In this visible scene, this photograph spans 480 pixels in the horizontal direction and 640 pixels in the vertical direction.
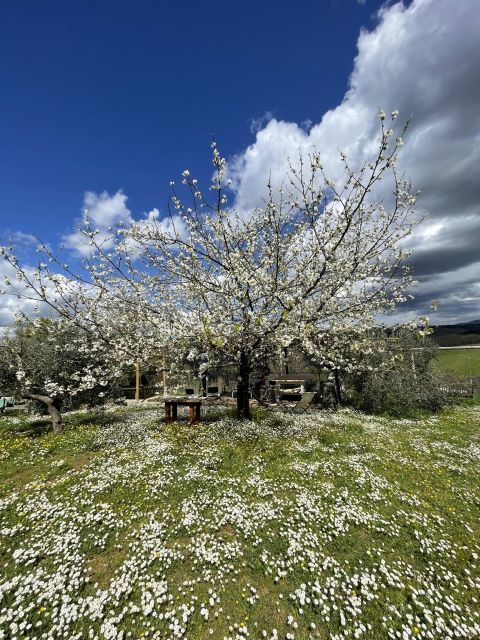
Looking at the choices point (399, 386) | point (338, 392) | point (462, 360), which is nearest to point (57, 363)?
point (338, 392)

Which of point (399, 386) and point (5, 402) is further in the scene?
point (5, 402)

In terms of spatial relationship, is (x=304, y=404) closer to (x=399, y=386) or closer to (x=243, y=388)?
(x=399, y=386)

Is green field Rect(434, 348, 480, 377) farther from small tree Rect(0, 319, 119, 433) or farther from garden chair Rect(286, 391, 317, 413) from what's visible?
small tree Rect(0, 319, 119, 433)

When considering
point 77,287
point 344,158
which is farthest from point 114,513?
point 344,158

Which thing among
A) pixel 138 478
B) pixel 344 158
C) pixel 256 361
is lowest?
pixel 138 478

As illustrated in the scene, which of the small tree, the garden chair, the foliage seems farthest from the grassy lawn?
the foliage

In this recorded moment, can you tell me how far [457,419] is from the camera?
56.5ft

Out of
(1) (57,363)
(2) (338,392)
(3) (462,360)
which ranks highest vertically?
(1) (57,363)

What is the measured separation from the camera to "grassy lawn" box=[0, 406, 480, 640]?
14.9 ft

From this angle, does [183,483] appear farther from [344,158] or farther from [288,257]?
[344,158]

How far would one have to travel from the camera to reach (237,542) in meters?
6.08

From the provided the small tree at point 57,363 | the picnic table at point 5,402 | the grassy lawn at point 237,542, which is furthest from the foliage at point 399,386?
the picnic table at point 5,402

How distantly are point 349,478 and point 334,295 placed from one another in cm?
632

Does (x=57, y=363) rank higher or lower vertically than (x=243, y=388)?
higher
